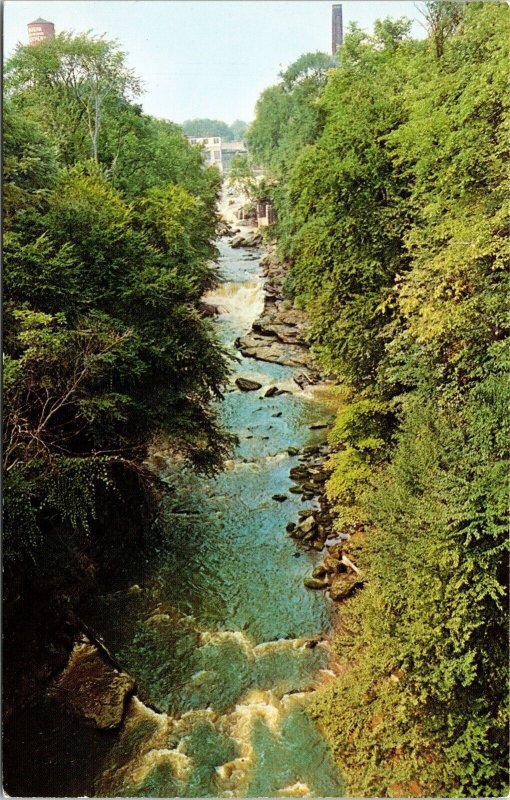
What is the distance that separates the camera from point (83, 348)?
1006 cm

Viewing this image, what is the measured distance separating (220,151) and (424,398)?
97.1ft

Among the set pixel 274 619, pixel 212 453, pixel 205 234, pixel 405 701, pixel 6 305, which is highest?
pixel 205 234

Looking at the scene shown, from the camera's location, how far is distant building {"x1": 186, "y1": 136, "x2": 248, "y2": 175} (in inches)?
1196

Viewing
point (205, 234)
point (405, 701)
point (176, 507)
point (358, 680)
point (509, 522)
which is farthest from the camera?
point (205, 234)

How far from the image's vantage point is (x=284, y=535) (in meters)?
13.1

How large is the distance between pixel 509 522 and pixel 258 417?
39.4 feet

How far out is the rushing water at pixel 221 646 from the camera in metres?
8.07

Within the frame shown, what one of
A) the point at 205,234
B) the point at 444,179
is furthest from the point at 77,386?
the point at 205,234

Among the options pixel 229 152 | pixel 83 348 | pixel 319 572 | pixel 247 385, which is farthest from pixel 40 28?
pixel 229 152

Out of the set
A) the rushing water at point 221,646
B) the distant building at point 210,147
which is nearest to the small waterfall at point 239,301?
the distant building at point 210,147

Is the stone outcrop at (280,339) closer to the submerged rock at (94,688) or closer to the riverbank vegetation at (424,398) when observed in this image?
the riverbank vegetation at (424,398)

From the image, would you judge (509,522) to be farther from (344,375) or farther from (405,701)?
(344,375)

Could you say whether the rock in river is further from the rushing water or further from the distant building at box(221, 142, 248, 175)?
the distant building at box(221, 142, 248, 175)

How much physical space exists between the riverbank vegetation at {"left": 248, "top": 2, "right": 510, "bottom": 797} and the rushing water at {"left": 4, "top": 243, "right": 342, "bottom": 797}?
765 millimetres
